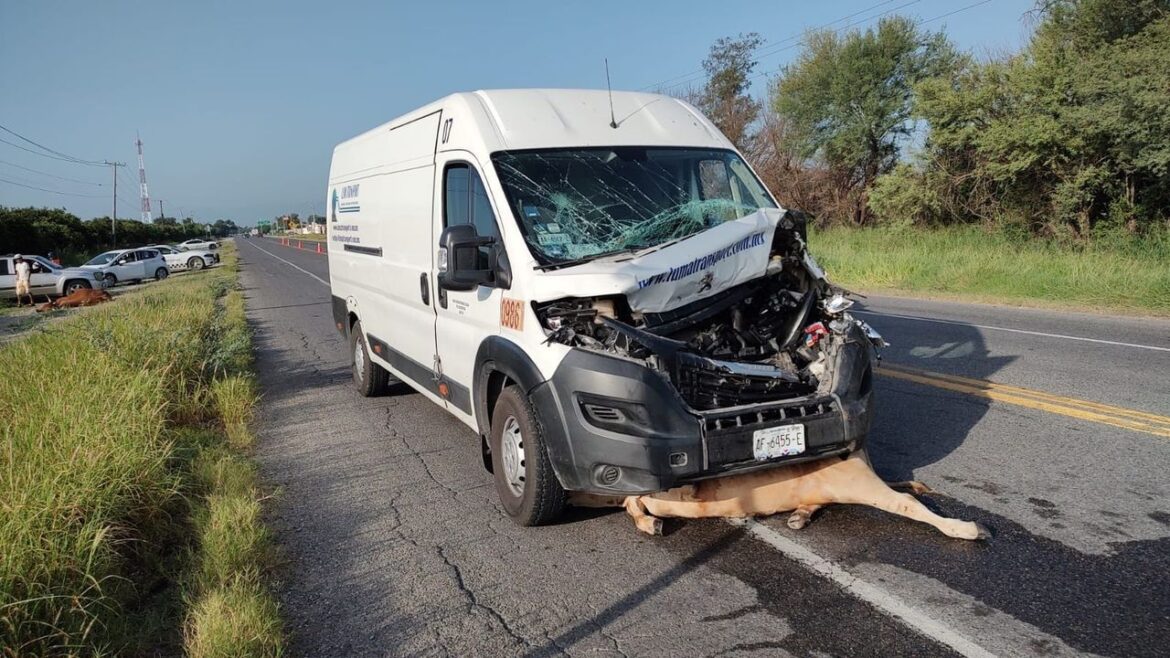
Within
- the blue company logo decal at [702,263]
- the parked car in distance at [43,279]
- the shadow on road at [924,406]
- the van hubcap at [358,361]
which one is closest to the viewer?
the blue company logo decal at [702,263]

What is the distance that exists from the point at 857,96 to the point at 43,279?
28.7m

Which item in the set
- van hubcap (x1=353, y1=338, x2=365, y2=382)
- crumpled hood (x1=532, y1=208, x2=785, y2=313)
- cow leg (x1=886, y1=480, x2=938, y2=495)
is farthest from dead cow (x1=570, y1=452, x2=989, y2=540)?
van hubcap (x1=353, y1=338, x2=365, y2=382)

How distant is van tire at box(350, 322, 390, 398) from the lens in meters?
7.75

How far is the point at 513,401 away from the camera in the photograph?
423cm

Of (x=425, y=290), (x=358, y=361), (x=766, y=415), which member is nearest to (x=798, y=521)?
(x=766, y=415)

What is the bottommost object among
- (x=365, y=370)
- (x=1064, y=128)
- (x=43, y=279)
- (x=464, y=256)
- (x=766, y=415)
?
(x=365, y=370)

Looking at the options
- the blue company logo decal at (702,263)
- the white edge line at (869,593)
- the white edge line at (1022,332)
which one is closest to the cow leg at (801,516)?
the white edge line at (869,593)

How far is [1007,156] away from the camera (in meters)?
19.5

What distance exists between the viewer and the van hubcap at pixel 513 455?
433 cm

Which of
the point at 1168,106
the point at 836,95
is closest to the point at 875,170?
the point at 836,95

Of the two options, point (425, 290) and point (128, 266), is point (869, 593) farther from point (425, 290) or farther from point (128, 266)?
point (128, 266)

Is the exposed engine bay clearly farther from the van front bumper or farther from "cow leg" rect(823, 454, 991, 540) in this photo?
"cow leg" rect(823, 454, 991, 540)

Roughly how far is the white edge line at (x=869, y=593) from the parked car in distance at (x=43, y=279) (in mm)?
28174

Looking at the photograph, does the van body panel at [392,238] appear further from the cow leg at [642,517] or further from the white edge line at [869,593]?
the white edge line at [869,593]
